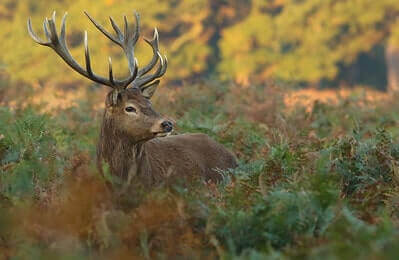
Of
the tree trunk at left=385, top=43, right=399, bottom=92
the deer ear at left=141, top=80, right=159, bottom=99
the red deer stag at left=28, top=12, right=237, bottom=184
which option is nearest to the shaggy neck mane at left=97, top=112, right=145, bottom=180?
the red deer stag at left=28, top=12, right=237, bottom=184

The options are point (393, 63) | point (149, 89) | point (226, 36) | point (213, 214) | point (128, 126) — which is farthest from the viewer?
point (393, 63)

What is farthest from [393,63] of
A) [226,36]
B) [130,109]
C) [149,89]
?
[130,109]

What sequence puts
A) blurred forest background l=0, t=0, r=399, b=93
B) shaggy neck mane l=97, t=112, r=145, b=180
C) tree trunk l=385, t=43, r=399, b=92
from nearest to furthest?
1. shaggy neck mane l=97, t=112, r=145, b=180
2. blurred forest background l=0, t=0, r=399, b=93
3. tree trunk l=385, t=43, r=399, b=92

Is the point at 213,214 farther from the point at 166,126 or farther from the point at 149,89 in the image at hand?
the point at 149,89

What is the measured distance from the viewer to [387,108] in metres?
13.9

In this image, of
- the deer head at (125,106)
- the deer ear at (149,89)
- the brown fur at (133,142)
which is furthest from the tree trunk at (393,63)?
the deer head at (125,106)

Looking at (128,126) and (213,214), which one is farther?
(128,126)

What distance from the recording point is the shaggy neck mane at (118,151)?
6.90 meters

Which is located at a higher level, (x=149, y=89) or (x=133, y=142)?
(x=149, y=89)

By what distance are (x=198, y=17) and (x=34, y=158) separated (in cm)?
2855

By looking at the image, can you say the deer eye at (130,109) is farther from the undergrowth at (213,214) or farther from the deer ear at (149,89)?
the undergrowth at (213,214)

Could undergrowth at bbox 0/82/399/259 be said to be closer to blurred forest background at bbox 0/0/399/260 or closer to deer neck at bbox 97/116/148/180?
blurred forest background at bbox 0/0/399/260

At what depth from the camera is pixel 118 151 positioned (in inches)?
273

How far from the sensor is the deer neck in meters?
6.90
